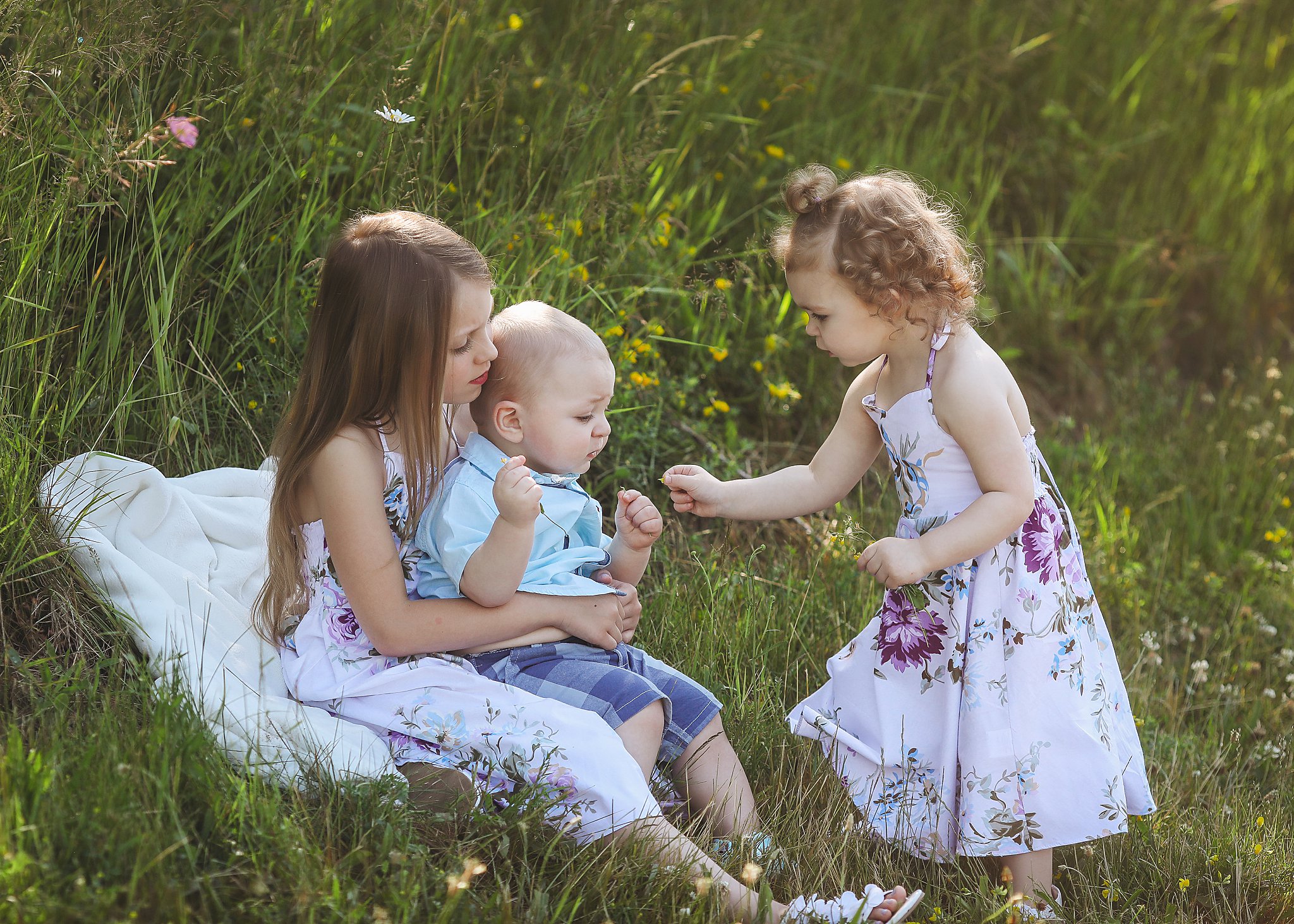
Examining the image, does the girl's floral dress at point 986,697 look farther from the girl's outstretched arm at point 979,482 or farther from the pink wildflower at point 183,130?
the pink wildflower at point 183,130

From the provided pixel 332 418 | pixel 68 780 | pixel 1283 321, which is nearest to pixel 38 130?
pixel 332 418

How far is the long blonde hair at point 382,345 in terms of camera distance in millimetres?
2049

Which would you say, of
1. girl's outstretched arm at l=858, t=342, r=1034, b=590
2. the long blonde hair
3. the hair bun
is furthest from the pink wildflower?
girl's outstretched arm at l=858, t=342, r=1034, b=590

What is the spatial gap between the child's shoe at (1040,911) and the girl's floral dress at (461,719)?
711mm

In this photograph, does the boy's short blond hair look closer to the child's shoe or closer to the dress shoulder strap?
the dress shoulder strap

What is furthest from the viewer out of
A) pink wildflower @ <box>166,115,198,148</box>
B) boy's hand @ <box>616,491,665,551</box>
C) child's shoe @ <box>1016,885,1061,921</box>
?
pink wildflower @ <box>166,115,198,148</box>

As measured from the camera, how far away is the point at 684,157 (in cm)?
374

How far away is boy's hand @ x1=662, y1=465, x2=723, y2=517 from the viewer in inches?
94.7

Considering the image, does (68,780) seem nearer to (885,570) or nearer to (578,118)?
(885,570)

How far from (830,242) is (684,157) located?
65.9 inches

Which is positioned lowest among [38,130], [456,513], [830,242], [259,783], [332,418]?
[259,783]

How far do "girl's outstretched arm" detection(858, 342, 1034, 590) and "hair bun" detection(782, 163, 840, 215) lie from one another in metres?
0.41

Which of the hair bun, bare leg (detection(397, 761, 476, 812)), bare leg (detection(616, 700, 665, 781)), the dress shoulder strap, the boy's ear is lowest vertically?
bare leg (detection(397, 761, 476, 812))

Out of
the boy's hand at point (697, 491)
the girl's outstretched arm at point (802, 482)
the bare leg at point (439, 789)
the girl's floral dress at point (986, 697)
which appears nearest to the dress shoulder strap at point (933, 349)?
the girl's floral dress at point (986, 697)
